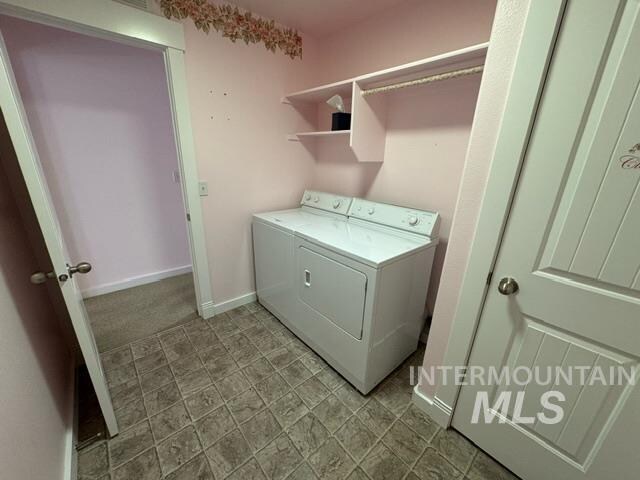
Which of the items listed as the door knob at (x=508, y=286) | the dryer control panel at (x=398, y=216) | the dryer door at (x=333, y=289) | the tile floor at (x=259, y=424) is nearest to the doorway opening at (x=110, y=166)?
the tile floor at (x=259, y=424)

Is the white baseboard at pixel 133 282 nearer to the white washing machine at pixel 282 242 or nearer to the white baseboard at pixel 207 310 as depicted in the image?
the white baseboard at pixel 207 310

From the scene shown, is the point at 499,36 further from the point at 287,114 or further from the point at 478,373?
the point at 287,114

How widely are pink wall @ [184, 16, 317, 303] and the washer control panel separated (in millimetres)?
145

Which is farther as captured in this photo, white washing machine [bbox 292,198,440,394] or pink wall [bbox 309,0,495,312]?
pink wall [bbox 309,0,495,312]

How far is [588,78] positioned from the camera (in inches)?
32.1

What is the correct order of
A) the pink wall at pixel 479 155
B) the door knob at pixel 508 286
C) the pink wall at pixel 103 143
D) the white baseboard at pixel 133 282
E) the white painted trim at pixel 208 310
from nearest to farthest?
the pink wall at pixel 479 155, the door knob at pixel 508 286, the pink wall at pixel 103 143, the white painted trim at pixel 208 310, the white baseboard at pixel 133 282

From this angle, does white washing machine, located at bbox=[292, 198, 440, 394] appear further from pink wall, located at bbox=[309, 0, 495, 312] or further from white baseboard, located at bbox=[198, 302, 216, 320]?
white baseboard, located at bbox=[198, 302, 216, 320]

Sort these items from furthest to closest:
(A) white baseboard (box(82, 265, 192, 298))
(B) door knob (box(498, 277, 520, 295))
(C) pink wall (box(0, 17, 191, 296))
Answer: (A) white baseboard (box(82, 265, 192, 298)) < (C) pink wall (box(0, 17, 191, 296)) < (B) door knob (box(498, 277, 520, 295))

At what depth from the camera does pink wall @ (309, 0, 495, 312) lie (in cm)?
156

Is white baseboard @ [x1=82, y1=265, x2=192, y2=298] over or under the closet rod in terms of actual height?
under

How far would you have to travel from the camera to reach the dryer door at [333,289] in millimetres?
1466

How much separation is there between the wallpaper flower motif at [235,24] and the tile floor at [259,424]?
2.27 meters

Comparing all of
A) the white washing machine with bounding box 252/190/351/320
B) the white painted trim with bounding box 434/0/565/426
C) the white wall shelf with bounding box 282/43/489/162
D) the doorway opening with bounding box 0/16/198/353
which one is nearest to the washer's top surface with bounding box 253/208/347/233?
the white washing machine with bounding box 252/190/351/320

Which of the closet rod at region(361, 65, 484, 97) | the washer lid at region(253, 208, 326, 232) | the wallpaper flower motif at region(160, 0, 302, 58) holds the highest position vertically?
the wallpaper flower motif at region(160, 0, 302, 58)
